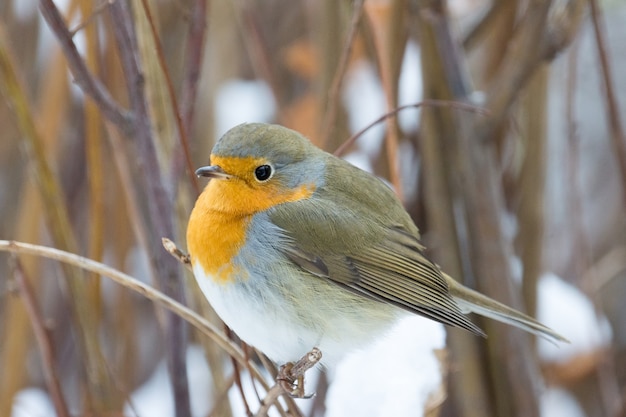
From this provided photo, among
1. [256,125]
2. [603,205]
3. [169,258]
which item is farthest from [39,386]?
[603,205]

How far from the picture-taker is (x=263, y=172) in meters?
1.73

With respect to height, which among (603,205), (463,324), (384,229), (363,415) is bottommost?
(363,415)

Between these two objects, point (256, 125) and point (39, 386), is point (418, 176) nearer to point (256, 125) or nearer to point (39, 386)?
point (256, 125)

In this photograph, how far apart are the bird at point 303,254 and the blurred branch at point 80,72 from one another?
196mm

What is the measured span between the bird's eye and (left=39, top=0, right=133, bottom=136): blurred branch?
1.03 ft

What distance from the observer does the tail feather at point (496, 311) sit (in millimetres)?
1863

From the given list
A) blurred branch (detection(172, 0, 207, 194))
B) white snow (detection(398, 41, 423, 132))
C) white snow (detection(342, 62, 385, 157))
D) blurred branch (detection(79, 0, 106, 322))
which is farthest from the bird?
white snow (detection(342, 62, 385, 157))

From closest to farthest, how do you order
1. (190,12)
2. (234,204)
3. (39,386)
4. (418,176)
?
1. (190,12)
2. (234,204)
3. (418,176)
4. (39,386)

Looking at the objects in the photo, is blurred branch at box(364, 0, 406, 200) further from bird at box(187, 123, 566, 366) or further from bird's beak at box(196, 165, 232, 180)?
bird's beak at box(196, 165, 232, 180)

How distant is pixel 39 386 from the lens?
3160mm

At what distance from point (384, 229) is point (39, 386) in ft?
6.40

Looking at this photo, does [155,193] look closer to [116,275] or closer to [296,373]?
[116,275]

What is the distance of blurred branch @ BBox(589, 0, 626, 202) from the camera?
6.03ft

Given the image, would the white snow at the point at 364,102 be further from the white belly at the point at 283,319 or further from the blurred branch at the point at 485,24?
the white belly at the point at 283,319
